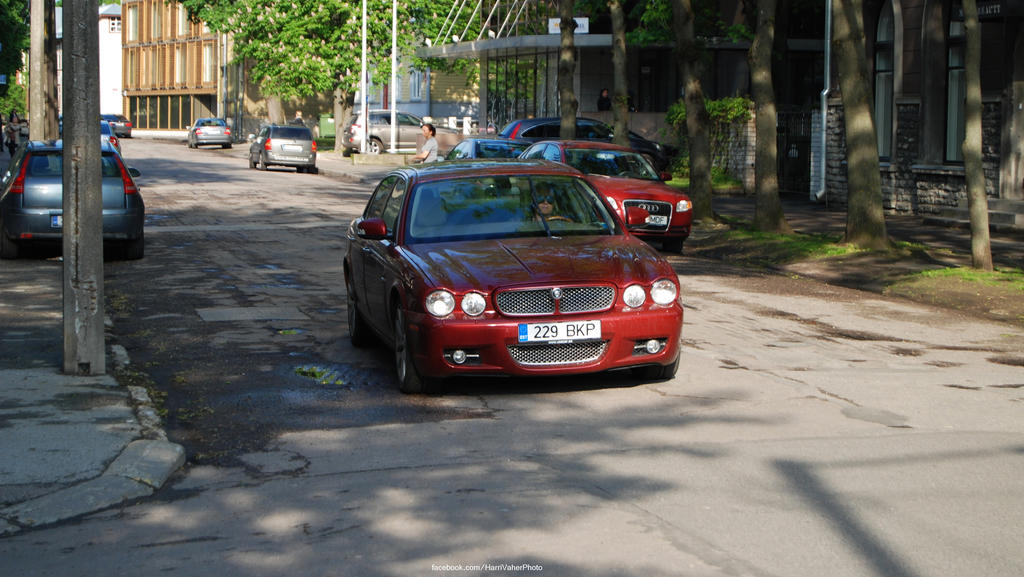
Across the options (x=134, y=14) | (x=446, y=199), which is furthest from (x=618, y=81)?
(x=134, y=14)

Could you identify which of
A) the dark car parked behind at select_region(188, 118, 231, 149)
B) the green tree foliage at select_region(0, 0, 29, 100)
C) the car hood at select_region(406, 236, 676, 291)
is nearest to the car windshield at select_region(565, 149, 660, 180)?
the car hood at select_region(406, 236, 676, 291)

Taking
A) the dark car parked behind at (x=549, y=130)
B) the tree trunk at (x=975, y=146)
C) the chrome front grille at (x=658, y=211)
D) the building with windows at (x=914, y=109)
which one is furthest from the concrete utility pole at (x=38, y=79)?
the tree trunk at (x=975, y=146)

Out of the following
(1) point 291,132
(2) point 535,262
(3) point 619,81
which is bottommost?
(2) point 535,262

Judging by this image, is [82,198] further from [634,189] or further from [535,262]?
[634,189]

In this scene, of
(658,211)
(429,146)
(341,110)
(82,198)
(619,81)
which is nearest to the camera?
(82,198)

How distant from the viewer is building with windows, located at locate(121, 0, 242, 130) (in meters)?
85.4

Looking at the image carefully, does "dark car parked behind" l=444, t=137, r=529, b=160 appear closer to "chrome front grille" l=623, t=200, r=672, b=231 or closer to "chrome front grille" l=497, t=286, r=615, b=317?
"chrome front grille" l=623, t=200, r=672, b=231

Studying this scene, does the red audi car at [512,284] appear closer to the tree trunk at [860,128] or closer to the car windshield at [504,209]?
the car windshield at [504,209]

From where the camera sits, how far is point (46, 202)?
1647cm

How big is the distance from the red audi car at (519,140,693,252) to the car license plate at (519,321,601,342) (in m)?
9.38

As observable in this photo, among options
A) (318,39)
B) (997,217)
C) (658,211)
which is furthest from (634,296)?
(318,39)

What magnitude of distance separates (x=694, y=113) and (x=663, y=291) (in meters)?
15.3

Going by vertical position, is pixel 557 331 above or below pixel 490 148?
below

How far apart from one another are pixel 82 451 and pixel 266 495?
4.25 feet
